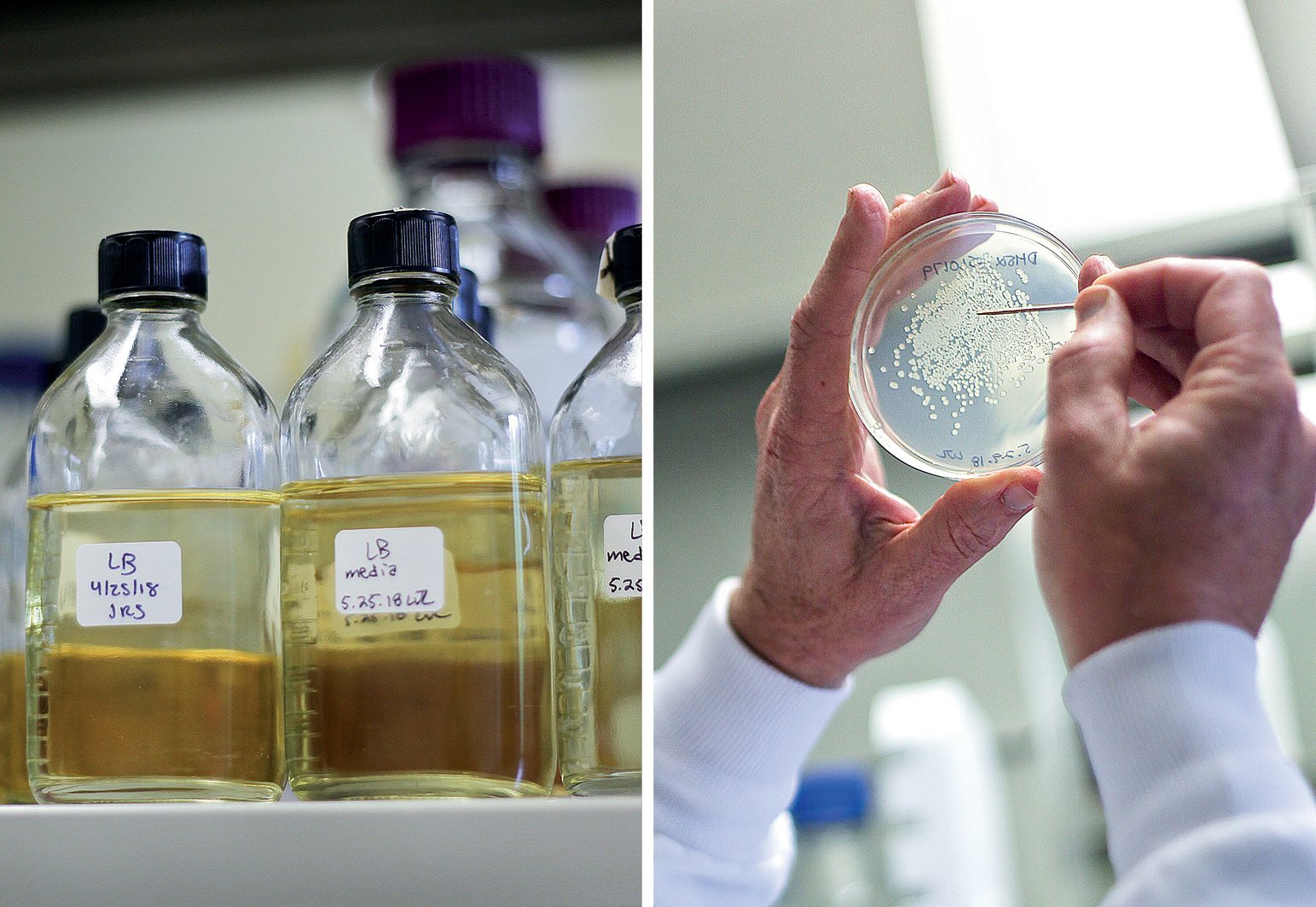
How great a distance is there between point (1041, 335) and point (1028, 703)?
127mm

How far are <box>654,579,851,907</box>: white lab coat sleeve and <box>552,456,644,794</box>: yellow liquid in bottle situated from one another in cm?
1

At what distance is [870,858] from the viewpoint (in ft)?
1.54

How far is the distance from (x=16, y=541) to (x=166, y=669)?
19cm

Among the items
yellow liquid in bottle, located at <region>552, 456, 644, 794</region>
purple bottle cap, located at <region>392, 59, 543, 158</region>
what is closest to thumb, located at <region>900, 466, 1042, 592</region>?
yellow liquid in bottle, located at <region>552, 456, 644, 794</region>

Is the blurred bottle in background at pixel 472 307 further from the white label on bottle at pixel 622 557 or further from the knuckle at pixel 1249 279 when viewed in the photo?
the knuckle at pixel 1249 279

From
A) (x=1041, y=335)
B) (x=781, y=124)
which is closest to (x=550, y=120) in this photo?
(x=781, y=124)

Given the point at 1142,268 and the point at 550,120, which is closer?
the point at 1142,268

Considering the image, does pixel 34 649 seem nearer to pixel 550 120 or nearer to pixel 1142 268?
pixel 1142 268

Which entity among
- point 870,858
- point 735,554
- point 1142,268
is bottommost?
point 870,858

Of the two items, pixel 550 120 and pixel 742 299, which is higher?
pixel 550 120

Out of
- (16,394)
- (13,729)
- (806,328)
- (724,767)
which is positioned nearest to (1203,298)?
(806,328)

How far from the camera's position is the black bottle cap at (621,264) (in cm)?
50

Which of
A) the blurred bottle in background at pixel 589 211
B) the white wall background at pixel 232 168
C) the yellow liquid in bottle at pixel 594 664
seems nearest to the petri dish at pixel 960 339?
the yellow liquid in bottle at pixel 594 664

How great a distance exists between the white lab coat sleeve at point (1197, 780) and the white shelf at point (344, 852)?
0.51 feet
